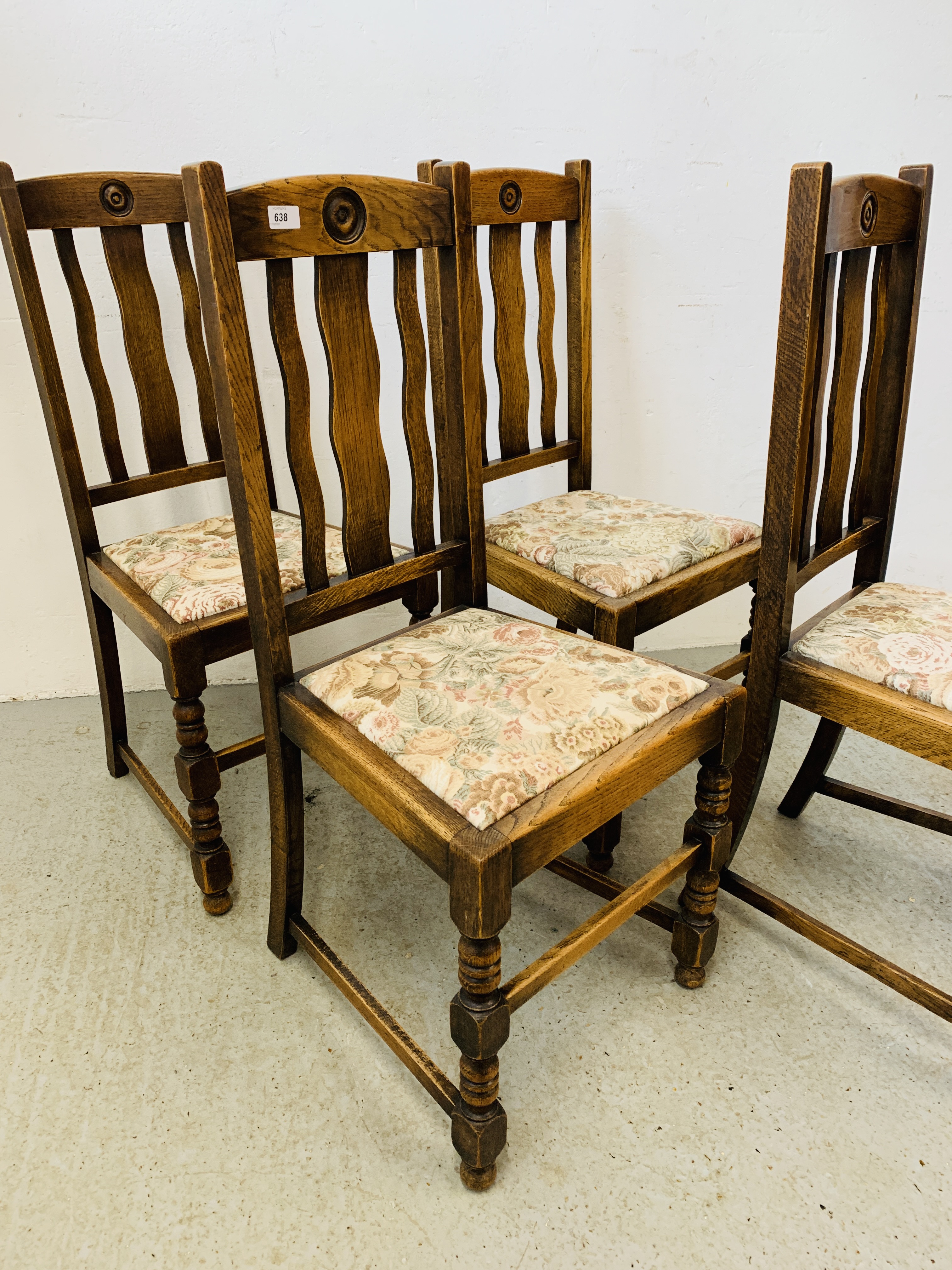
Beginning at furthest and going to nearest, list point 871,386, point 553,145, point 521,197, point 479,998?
point 553,145
point 521,197
point 871,386
point 479,998

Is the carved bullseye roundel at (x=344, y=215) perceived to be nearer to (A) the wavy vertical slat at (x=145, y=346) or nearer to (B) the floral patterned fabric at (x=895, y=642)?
(A) the wavy vertical slat at (x=145, y=346)

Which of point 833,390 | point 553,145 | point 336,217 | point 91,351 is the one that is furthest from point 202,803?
point 553,145

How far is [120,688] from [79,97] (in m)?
1.25

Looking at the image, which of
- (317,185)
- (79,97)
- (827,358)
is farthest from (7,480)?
(827,358)

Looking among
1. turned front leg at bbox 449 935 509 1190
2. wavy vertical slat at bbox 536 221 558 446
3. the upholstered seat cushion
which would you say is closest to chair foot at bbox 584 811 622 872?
turned front leg at bbox 449 935 509 1190

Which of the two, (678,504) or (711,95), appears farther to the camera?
(678,504)

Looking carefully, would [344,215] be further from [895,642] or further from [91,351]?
[895,642]

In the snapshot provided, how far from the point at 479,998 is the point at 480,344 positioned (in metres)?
0.94

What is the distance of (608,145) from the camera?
2018 millimetres

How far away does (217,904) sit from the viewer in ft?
5.21

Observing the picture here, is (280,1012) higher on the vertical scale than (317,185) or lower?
lower

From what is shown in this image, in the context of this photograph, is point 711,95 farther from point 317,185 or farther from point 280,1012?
point 280,1012

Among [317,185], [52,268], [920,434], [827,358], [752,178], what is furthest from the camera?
[920,434]

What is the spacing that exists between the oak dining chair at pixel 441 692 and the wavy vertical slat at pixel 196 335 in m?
0.53
